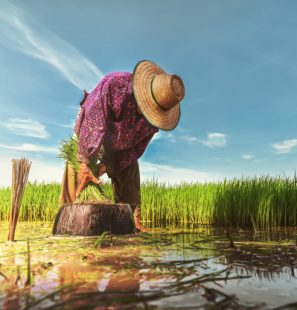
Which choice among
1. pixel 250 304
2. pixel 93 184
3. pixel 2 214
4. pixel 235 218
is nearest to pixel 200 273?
pixel 250 304

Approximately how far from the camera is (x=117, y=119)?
4.18 m

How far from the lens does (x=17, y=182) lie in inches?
141

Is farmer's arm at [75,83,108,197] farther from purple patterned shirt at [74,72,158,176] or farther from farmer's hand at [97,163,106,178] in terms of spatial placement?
farmer's hand at [97,163,106,178]

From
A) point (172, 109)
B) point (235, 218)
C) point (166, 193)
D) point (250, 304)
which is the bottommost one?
point (250, 304)

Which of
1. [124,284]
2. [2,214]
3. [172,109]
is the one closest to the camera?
[124,284]

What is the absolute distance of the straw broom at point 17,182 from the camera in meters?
3.56

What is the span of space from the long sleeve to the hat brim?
1.12 ft

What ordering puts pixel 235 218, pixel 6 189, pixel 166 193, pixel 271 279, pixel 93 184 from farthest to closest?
pixel 6 189, pixel 166 193, pixel 235 218, pixel 93 184, pixel 271 279

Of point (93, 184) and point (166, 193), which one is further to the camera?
point (166, 193)

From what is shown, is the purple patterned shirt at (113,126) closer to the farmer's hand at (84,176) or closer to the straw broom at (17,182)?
the farmer's hand at (84,176)

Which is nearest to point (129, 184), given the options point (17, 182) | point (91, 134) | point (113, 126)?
point (113, 126)

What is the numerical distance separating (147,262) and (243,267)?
0.49 meters

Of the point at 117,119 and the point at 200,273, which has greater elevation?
the point at 117,119

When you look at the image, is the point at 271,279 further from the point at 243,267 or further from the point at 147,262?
the point at 147,262
